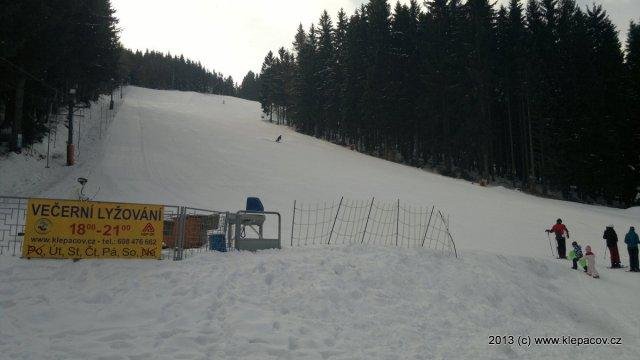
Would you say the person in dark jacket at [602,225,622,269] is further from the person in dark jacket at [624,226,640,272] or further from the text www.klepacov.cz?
the text www.klepacov.cz

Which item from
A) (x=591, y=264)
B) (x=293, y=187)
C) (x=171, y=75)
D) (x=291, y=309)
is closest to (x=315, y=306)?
(x=291, y=309)

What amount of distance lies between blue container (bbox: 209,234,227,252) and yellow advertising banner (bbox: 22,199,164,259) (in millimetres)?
2063

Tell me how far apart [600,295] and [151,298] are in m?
11.2

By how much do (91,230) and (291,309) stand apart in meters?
4.98

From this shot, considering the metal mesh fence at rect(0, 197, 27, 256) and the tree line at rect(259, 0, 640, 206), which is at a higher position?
the tree line at rect(259, 0, 640, 206)

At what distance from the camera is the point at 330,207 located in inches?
846

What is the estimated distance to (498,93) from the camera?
138ft

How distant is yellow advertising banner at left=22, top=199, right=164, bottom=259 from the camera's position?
8469 millimetres

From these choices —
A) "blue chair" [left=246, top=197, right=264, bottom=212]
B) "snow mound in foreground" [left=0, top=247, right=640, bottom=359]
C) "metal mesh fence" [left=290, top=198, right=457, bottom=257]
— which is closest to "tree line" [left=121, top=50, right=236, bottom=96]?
"metal mesh fence" [left=290, top=198, right=457, bottom=257]

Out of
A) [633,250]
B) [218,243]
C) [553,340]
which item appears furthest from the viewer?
[633,250]

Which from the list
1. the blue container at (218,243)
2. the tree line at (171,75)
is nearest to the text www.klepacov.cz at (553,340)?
the blue container at (218,243)

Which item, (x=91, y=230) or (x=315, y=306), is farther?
(x=91, y=230)

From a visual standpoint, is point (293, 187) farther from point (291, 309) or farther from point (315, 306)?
point (291, 309)

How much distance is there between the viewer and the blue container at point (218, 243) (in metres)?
11.2
